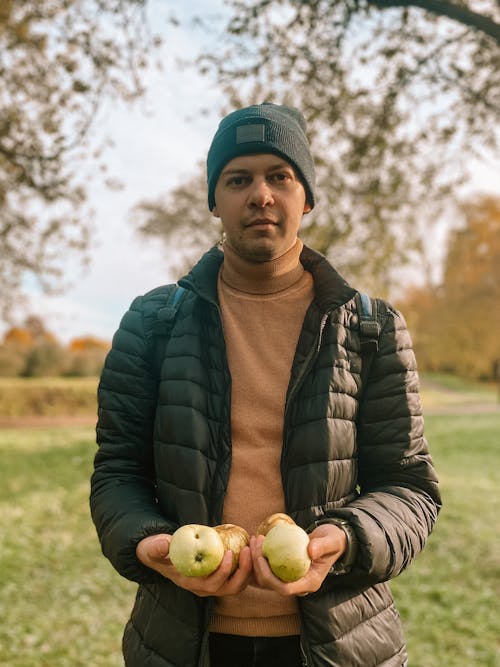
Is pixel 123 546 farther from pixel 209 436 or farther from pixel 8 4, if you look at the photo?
pixel 8 4

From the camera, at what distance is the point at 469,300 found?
34000 millimetres

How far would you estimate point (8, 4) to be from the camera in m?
8.36

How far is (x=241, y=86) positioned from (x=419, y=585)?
20.7 feet

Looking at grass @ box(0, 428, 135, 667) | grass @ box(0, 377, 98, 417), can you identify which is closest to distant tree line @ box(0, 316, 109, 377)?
grass @ box(0, 377, 98, 417)

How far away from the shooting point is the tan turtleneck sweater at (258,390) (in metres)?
1.90

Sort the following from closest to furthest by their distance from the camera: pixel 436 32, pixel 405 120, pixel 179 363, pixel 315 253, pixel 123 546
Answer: pixel 123 546 < pixel 179 363 < pixel 315 253 < pixel 436 32 < pixel 405 120

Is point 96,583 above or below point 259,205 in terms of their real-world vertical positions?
below

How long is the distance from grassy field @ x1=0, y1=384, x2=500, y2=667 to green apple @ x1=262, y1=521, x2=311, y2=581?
4.81 metres

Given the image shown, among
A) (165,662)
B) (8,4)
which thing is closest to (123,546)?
A: (165,662)

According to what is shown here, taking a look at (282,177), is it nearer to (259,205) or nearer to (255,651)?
(259,205)

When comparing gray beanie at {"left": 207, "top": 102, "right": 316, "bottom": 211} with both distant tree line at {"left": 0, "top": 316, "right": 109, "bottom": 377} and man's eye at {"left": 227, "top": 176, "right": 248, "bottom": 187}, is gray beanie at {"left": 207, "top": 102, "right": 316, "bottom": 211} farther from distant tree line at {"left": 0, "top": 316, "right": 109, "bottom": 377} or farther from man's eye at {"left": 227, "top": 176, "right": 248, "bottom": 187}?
distant tree line at {"left": 0, "top": 316, "right": 109, "bottom": 377}

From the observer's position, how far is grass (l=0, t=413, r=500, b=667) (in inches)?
235

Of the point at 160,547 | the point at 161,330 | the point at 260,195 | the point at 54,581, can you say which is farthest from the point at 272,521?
the point at 54,581

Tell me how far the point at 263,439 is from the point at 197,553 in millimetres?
480
